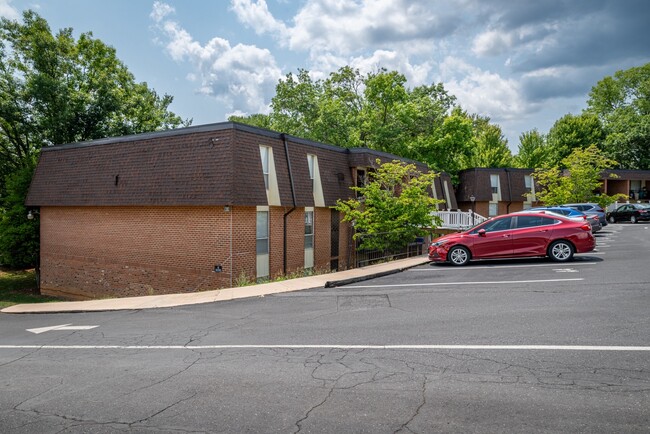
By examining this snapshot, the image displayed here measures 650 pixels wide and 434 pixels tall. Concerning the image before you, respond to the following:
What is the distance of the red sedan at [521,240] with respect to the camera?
46.7 ft

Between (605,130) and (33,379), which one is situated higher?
(605,130)

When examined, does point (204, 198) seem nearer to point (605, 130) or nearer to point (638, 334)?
point (638, 334)

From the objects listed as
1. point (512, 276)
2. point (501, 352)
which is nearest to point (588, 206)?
point (512, 276)

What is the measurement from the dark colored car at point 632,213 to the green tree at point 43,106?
37224 mm

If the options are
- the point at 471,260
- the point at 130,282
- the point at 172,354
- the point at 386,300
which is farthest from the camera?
the point at 130,282

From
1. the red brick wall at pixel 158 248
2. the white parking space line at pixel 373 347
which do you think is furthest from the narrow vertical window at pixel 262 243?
the white parking space line at pixel 373 347

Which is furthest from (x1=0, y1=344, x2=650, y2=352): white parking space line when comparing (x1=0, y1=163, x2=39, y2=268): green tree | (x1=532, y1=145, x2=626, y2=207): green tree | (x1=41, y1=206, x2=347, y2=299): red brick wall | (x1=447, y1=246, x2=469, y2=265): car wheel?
(x1=532, y1=145, x2=626, y2=207): green tree

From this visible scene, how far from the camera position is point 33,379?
255 inches

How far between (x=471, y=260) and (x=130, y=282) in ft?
46.2

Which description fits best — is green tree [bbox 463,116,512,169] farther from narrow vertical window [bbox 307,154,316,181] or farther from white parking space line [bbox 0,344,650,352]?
white parking space line [bbox 0,344,650,352]

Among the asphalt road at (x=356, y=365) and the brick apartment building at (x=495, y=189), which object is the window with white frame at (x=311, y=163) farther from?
the brick apartment building at (x=495, y=189)

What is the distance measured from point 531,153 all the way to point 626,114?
56.6ft

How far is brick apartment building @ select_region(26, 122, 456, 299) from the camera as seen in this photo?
1734 centimetres

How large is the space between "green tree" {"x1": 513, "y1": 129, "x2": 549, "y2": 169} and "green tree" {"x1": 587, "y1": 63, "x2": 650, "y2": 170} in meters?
8.77
